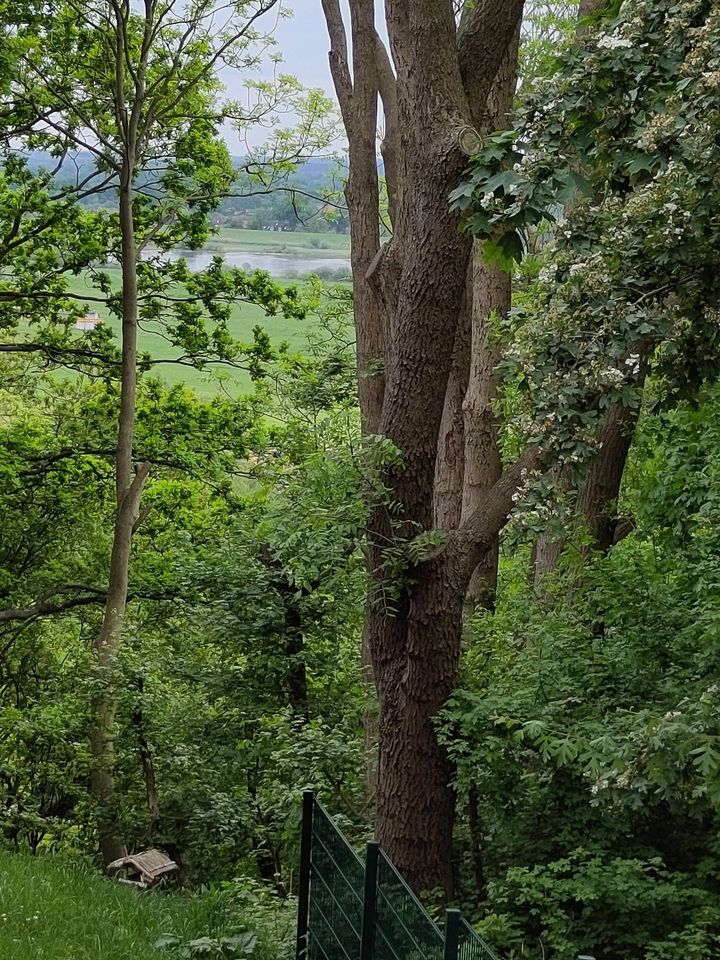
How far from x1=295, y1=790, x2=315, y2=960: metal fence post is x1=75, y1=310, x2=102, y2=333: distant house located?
13528mm

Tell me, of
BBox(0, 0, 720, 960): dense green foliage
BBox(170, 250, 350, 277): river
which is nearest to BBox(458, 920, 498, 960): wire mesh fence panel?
BBox(0, 0, 720, 960): dense green foliage

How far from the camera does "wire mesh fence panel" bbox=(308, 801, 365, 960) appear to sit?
520 centimetres

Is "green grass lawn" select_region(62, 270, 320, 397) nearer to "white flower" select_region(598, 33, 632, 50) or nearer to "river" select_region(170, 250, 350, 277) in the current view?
"river" select_region(170, 250, 350, 277)

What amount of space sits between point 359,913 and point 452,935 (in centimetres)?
157

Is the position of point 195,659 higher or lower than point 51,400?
lower

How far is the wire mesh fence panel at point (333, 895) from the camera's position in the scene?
5.20 metres

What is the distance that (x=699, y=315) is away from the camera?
603 cm

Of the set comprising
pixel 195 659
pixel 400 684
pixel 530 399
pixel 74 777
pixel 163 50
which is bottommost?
pixel 74 777

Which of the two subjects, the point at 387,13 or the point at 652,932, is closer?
the point at 652,932

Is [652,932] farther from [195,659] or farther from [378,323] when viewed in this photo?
[195,659]

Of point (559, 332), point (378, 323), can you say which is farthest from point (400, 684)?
point (378, 323)

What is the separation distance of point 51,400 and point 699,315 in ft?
66.3

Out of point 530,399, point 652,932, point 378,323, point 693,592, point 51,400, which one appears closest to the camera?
point 530,399

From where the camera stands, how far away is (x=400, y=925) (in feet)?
14.5
